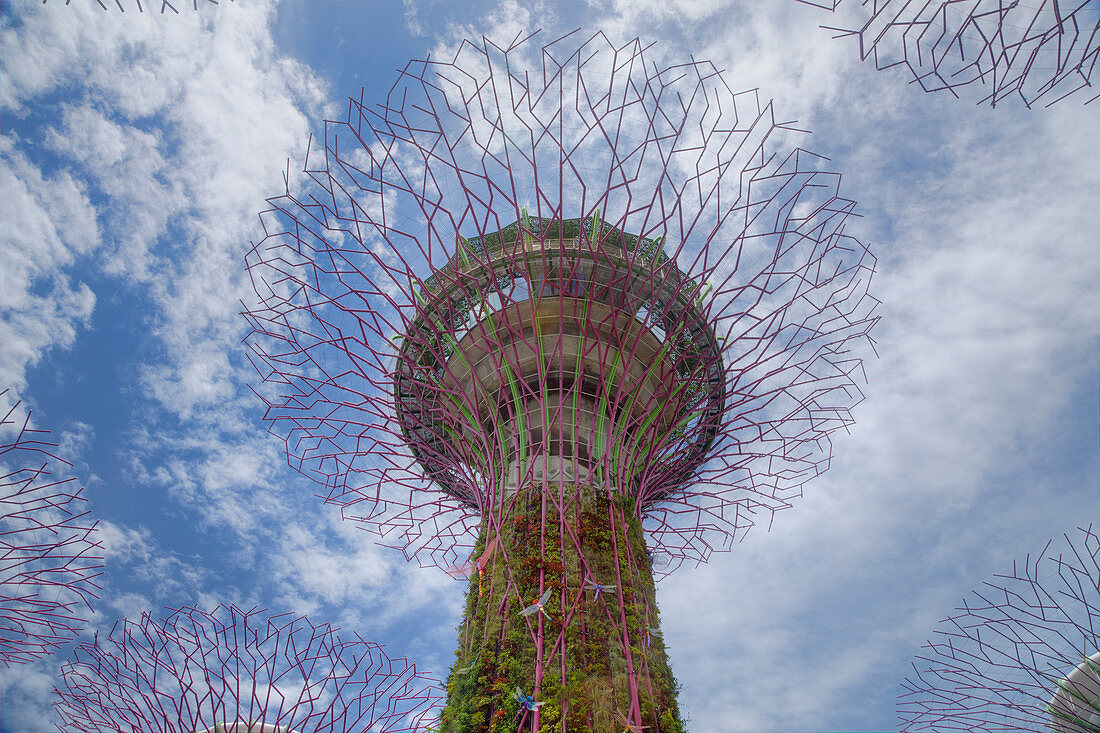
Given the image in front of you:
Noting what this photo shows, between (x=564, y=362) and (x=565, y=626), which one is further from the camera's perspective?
(x=564, y=362)

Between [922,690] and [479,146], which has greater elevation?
[479,146]

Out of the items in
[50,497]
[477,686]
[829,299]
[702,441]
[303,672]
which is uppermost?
[829,299]

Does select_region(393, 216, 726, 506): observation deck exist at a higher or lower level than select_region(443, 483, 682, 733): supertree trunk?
higher

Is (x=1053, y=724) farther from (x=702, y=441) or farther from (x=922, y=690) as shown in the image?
(x=702, y=441)

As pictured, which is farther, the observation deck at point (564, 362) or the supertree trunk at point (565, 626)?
the observation deck at point (564, 362)

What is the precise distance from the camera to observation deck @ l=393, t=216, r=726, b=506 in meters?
16.9

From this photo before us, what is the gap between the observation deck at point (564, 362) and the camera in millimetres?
16922

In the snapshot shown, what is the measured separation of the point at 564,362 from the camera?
1808 cm

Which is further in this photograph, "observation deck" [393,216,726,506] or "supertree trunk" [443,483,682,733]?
"observation deck" [393,216,726,506]

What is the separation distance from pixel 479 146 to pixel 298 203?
190 inches

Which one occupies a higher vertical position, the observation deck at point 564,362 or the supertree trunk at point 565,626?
the observation deck at point 564,362

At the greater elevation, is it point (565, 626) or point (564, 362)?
point (564, 362)

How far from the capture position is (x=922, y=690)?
1817cm

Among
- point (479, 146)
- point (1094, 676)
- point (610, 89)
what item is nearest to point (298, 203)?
point (479, 146)
